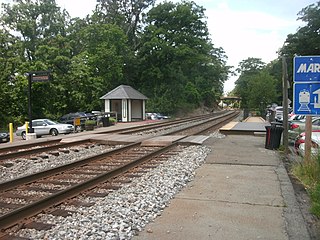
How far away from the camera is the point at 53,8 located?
48906 millimetres

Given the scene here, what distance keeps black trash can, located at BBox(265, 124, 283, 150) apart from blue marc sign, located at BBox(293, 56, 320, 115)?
14.7ft

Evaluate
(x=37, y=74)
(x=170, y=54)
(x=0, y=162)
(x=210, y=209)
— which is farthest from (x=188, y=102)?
(x=210, y=209)

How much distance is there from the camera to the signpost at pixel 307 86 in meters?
8.00

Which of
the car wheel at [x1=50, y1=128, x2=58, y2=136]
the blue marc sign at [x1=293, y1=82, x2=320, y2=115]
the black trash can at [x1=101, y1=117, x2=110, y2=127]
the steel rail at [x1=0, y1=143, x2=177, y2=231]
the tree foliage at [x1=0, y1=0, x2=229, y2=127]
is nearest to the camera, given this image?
the steel rail at [x1=0, y1=143, x2=177, y2=231]

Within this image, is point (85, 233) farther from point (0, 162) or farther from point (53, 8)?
point (53, 8)

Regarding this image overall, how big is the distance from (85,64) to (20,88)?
31.9 feet

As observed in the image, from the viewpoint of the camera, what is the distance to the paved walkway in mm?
4258

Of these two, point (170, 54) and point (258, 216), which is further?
point (170, 54)

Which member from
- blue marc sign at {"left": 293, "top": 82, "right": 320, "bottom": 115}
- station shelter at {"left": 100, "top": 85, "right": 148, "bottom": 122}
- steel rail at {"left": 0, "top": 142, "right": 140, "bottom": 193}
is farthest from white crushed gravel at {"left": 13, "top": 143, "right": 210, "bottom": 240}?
station shelter at {"left": 100, "top": 85, "right": 148, "bottom": 122}

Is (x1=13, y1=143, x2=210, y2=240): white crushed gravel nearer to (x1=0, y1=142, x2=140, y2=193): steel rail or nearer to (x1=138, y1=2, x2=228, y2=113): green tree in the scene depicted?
(x1=0, y1=142, x2=140, y2=193): steel rail

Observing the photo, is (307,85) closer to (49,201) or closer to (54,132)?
(49,201)

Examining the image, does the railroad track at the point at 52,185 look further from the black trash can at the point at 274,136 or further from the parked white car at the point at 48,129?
the parked white car at the point at 48,129

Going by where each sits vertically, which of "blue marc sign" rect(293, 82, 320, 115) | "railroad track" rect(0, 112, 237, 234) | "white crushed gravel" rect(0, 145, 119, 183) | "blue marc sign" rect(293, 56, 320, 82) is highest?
"blue marc sign" rect(293, 56, 320, 82)

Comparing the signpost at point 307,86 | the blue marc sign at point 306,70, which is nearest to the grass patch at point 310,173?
the signpost at point 307,86
